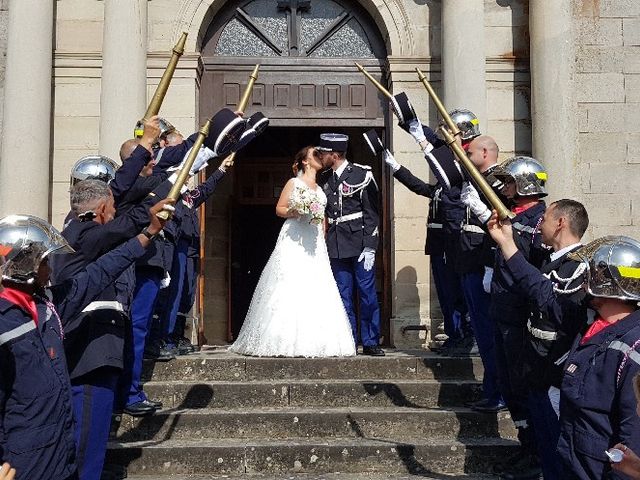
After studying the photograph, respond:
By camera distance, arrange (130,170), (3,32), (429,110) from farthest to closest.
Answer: (429,110)
(3,32)
(130,170)

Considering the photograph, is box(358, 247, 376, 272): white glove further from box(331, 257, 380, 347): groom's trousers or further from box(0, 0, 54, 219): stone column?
box(0, 0, 54, 219): stone column

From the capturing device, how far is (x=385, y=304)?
9.97m

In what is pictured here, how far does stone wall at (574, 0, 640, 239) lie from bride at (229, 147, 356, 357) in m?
3.48

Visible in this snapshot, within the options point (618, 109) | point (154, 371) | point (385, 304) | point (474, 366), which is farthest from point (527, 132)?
point (154, 371)

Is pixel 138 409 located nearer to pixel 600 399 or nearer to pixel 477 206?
pixel 477 206

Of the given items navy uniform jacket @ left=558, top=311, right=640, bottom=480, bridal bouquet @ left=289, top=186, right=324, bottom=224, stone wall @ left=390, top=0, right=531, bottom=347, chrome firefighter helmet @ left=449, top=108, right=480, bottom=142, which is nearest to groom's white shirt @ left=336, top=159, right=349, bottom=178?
bridal bouquet @ left=289, top=186, right=324, bottom=224

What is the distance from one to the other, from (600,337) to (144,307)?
354cm

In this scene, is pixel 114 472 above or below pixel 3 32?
below

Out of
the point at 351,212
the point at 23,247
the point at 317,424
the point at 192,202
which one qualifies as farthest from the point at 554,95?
the point at 23,247

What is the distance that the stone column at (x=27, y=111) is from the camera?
891 cm

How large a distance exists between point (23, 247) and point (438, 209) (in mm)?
4414

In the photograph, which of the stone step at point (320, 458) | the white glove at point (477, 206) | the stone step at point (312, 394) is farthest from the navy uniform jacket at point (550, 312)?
the stone step at point (312, 394)

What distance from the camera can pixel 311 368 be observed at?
6816 mm

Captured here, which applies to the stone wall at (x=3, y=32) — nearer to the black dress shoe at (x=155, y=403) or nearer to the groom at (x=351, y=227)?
the groom at (x=351, y=227)
